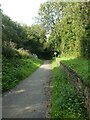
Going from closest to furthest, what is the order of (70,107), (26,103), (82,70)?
(70,107) → (26,103) → (82,70)

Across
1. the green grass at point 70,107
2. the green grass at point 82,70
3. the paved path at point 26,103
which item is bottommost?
the paved path at point 26,103

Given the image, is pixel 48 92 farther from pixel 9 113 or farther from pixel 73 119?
pixel 73 119

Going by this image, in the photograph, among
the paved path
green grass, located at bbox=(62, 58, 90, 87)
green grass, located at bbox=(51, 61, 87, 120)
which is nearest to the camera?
green grass, located at bbox=(51, 61, 87, 120)

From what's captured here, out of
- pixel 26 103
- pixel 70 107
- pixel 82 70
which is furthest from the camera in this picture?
pixel 82 70

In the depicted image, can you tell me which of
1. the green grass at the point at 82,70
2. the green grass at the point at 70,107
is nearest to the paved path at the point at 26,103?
the green grass at the point at 70,107

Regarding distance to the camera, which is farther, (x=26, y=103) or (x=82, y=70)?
(x=82, y=70)

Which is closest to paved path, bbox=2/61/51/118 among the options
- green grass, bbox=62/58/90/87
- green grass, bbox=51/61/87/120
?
green grass, bbox=51/61/87/120

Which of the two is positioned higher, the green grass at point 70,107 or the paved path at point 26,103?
the green grass at point 70,107

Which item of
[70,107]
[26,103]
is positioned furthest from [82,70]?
[26,103]

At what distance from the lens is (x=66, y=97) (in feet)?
37.0

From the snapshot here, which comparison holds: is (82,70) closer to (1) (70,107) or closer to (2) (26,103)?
(1) (70,107)

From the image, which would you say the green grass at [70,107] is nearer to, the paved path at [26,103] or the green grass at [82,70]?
the paved path at [26,103]

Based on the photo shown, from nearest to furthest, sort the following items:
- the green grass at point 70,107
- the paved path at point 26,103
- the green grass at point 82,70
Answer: the green grass at point 70,107 → the green grass at point 82,70 → the paved path at point 26,103

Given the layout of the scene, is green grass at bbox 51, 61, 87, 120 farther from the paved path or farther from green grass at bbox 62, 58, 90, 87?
green grass at bbox 62, 58, 90, 87
